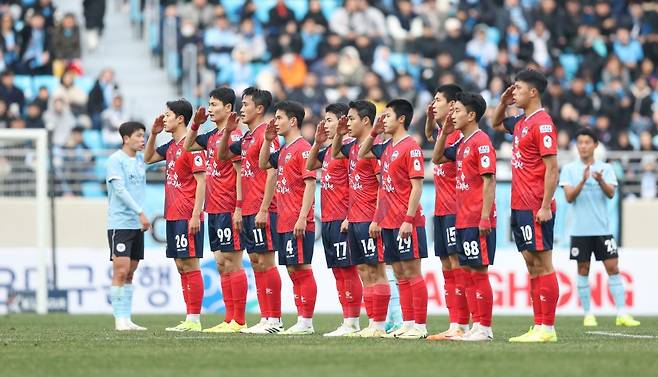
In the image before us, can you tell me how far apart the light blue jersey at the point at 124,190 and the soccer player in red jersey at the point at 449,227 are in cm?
384

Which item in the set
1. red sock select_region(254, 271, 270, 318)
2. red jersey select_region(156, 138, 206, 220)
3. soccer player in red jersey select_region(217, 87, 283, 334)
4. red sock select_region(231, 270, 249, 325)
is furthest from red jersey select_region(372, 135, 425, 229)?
red jersey select_region(156, 138, 206, 220)

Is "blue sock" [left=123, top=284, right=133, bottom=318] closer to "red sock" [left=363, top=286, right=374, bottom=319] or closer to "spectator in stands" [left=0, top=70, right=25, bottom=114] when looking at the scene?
"red sock" [left=363, top=286, right=374, bottom=319]

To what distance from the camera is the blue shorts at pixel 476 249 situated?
13.7 metres

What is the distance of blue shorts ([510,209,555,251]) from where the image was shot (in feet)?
44.0

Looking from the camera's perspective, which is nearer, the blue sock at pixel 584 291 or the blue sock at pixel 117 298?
the blue sock at pixel 117 298

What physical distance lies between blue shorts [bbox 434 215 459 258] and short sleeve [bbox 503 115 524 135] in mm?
1069

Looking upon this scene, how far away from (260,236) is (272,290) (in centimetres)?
61

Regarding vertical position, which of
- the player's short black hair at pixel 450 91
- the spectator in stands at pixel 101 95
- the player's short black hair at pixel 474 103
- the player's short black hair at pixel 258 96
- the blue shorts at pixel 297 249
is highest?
the spectator in stands at pixel 101 95

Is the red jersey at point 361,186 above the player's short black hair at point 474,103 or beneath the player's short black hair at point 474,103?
beneath

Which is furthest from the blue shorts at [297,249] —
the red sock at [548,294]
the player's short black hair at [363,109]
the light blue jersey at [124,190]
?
the red sock at [548,294]

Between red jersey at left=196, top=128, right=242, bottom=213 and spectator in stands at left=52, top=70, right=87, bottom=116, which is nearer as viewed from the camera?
red jersey at left=196, top=128, right=242, bottom=213

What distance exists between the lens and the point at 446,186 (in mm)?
14867

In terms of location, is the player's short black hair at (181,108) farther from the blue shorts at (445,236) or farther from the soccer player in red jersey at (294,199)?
the blue shorts at (445,236)

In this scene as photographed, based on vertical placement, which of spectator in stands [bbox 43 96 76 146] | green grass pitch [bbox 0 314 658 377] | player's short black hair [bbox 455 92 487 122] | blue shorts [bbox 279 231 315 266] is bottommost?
green grass pitch [bbox 0 314 658 377]
